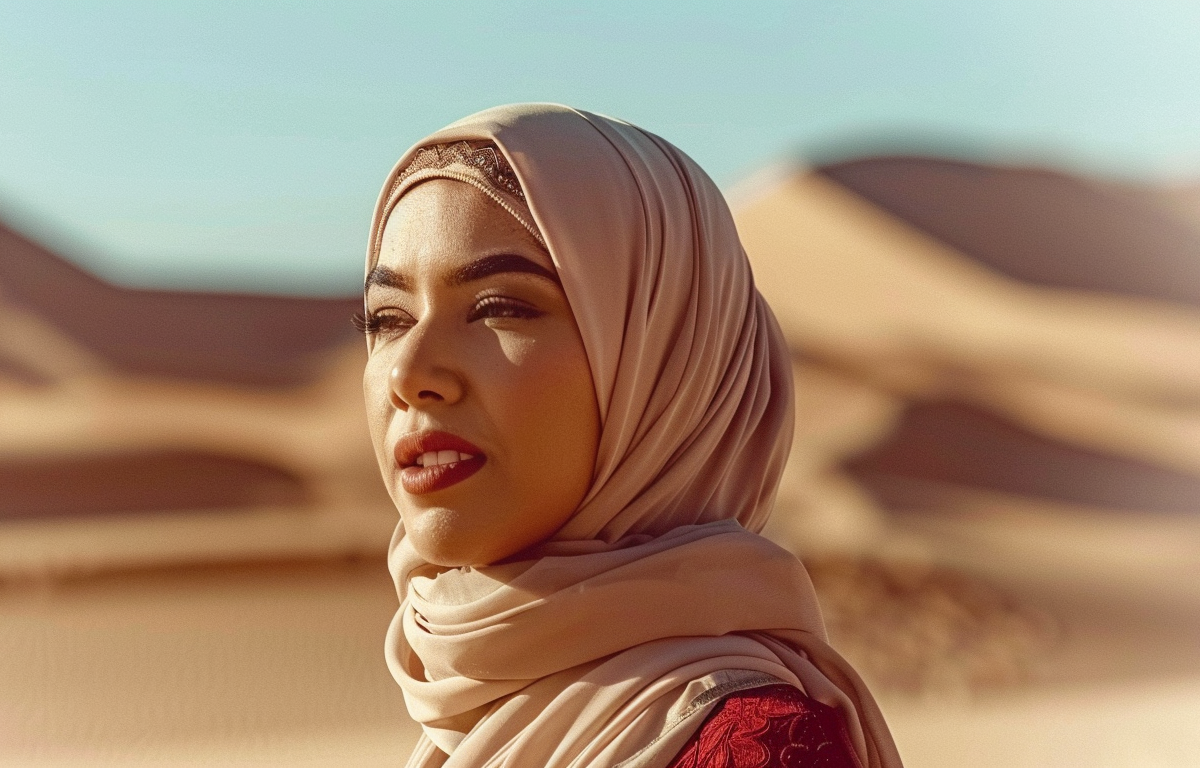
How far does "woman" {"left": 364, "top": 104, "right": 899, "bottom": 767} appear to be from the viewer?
6.48 feet

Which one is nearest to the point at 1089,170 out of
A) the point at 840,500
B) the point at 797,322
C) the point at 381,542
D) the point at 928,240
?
the point at 928,240

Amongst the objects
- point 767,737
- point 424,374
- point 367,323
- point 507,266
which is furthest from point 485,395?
point 767,737

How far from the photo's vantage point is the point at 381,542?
15.0 meters

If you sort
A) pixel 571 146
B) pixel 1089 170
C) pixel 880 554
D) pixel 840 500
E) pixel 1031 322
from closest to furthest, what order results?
pixel 571 146 < pixel 880 554 < pixel 840 500 < pixel 1031 322 < pixel 1089 170

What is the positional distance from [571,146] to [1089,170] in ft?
86.4

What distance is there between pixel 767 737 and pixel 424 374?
713 millimetres

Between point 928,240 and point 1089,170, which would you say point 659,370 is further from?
point 1089,170

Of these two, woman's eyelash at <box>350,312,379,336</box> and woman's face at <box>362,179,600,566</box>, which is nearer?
woman's face at <box>362,179,600,566</box>

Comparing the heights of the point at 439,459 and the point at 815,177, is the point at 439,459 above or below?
above

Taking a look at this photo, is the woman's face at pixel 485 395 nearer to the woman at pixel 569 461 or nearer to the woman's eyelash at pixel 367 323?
A: the woman at pixel 569 461

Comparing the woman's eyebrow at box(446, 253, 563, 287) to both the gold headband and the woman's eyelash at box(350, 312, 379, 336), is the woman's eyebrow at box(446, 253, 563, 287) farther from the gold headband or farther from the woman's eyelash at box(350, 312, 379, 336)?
the woman's eyelash at box(350, 312, 379, 336)

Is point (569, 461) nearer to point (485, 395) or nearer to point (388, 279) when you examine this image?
point (485, 395)

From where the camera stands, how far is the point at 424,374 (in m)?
2.00

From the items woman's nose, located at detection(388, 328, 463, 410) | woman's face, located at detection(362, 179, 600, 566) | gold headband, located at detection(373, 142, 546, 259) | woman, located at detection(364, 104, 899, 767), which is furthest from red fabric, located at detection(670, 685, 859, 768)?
gold headband, located at detection(373, 142, 546, 259)
